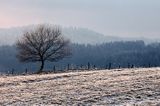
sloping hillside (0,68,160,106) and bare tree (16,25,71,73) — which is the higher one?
bare tree (16,25,71,73)

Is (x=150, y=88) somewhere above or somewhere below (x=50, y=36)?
below

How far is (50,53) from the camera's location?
8981cm

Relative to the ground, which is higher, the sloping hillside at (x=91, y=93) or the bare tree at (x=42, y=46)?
the bare tree at (x=42, y=46)

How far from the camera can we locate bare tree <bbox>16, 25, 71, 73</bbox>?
87.6m

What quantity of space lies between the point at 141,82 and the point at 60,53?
57.7 m

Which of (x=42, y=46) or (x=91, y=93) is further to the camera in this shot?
(x=42, y=46)

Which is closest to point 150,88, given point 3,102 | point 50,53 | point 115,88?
point 115,88

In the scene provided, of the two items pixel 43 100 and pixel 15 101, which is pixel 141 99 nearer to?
pixel 43 100

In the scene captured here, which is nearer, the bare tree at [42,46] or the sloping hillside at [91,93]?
the sloping hillside at [91,93]

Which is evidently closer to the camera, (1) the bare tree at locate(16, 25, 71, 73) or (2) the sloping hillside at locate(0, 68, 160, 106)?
(2) the sloping hillside at locate(0, 68, 160, 106)

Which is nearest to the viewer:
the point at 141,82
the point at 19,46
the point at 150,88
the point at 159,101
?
the point at 159,101

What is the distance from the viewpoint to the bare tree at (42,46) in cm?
8756

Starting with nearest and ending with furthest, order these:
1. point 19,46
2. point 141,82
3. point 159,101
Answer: point 159,101 → point 141,82 → point 19,46

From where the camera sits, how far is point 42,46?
89.6 metres
